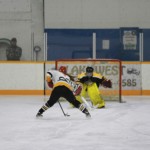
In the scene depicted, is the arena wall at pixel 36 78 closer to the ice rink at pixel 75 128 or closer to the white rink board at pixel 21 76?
the white rink board at pixel 21 76

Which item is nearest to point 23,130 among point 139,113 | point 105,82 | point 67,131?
point 67,131

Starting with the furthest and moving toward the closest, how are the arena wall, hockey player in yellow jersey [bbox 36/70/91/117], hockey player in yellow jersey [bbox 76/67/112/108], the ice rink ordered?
the arena wall → hockey player in yellow jersey [bbox 76/67/112/108] → hockey player in yellow jersey [bbox 36/70/91/117] → the ice rink

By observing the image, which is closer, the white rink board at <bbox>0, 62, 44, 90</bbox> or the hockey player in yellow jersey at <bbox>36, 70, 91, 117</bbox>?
the hockey player in yellow jersey at <bbox>36, 70, 91, 117</bbox>

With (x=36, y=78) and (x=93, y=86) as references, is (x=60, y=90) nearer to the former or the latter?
(x=93, y=86)

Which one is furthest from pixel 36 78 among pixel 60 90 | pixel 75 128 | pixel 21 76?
pixel 75 128

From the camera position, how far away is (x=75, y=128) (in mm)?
7289

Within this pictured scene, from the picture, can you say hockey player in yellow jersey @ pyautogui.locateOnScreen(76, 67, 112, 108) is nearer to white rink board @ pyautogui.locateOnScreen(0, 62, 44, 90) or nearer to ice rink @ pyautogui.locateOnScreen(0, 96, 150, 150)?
ice rink @ pyautogui.locateOnScreen(0, 96, 150, 150)

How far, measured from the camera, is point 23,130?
7.06m

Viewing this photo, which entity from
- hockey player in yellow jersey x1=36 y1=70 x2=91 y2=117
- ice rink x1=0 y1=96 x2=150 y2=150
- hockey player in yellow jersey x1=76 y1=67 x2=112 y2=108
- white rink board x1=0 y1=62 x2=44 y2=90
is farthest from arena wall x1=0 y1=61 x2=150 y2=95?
hockey player in yellow jersey x1=36 y1=70 x2=91 y2=117

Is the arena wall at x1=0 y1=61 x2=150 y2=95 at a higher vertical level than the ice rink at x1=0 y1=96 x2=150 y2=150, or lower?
higher

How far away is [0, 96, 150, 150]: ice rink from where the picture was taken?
5.90 metres

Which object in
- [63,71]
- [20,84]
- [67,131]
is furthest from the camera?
[20,84]

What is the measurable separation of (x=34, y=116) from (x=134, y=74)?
5.15 m

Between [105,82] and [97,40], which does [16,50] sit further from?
[105,82]
